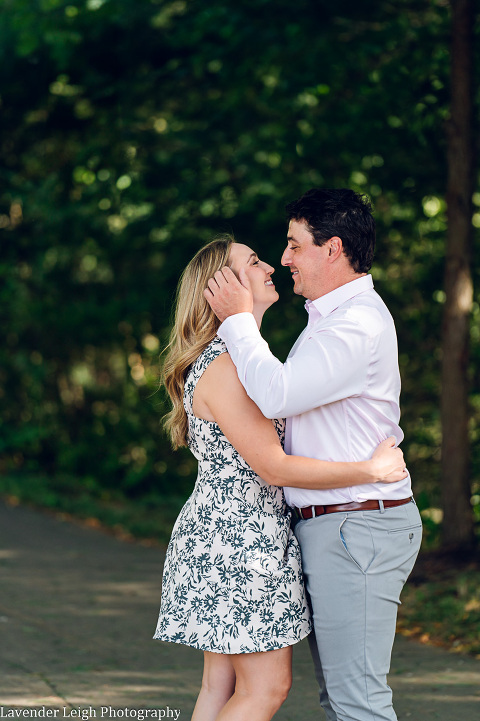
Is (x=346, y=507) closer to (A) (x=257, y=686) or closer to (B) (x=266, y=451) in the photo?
(B) (x=266, y=451)

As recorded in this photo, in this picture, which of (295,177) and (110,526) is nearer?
(295,177)

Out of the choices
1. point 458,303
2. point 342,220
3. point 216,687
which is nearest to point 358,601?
point 216,687

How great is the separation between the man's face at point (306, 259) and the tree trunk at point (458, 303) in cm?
362

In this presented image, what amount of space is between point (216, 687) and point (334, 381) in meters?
1.09

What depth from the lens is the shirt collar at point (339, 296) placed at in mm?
2635

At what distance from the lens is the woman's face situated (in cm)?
276

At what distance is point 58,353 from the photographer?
11758 mm

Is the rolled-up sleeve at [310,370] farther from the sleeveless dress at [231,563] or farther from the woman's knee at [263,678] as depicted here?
the woman's knee at [263,678]

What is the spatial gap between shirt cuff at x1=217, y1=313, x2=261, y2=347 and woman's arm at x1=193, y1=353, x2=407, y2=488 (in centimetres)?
10

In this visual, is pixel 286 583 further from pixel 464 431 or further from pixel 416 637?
pixel 464 431

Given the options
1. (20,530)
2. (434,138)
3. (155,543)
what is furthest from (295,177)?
(20,530)

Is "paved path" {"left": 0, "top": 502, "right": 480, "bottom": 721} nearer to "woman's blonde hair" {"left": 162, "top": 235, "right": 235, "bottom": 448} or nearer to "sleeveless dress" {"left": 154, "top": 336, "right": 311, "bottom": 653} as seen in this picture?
"sleeveless dress" {"left": 154, "top": 336, "right": 311, "bottom": 653}

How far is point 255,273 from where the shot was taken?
9.07 ft

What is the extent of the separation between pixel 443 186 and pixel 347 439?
448cm
